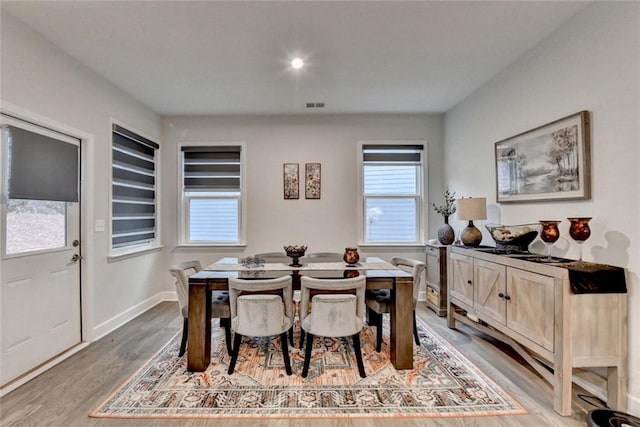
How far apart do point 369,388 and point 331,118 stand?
11.7ft

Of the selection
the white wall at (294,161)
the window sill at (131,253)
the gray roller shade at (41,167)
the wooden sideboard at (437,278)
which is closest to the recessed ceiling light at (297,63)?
the white wall at (294,161)

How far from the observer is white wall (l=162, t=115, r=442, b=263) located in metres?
4.50

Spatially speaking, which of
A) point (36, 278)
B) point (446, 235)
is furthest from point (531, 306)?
point (36, 278)

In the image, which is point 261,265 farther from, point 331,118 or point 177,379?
point 331,118

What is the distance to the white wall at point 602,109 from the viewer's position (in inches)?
73.4

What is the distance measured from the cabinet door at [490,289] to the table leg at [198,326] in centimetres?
240

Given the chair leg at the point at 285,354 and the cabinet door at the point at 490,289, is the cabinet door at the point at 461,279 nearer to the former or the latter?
the cabinet door at the point at 490,289

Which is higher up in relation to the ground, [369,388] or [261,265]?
[261,265]

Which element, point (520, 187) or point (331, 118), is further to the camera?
point (331, 118)

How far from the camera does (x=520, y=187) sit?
2.86m

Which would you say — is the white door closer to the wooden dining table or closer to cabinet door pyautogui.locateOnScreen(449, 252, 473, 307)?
the wooden dining table

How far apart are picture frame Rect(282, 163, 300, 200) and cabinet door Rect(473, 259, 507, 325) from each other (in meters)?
2.63

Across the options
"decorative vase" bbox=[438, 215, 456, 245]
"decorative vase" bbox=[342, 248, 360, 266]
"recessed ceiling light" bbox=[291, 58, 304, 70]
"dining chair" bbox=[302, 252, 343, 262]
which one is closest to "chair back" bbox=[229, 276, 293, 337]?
"decorative vase" bbox=[342, 248, 360, 266]

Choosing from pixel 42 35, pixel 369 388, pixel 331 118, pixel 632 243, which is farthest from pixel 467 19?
pixel 42 35
